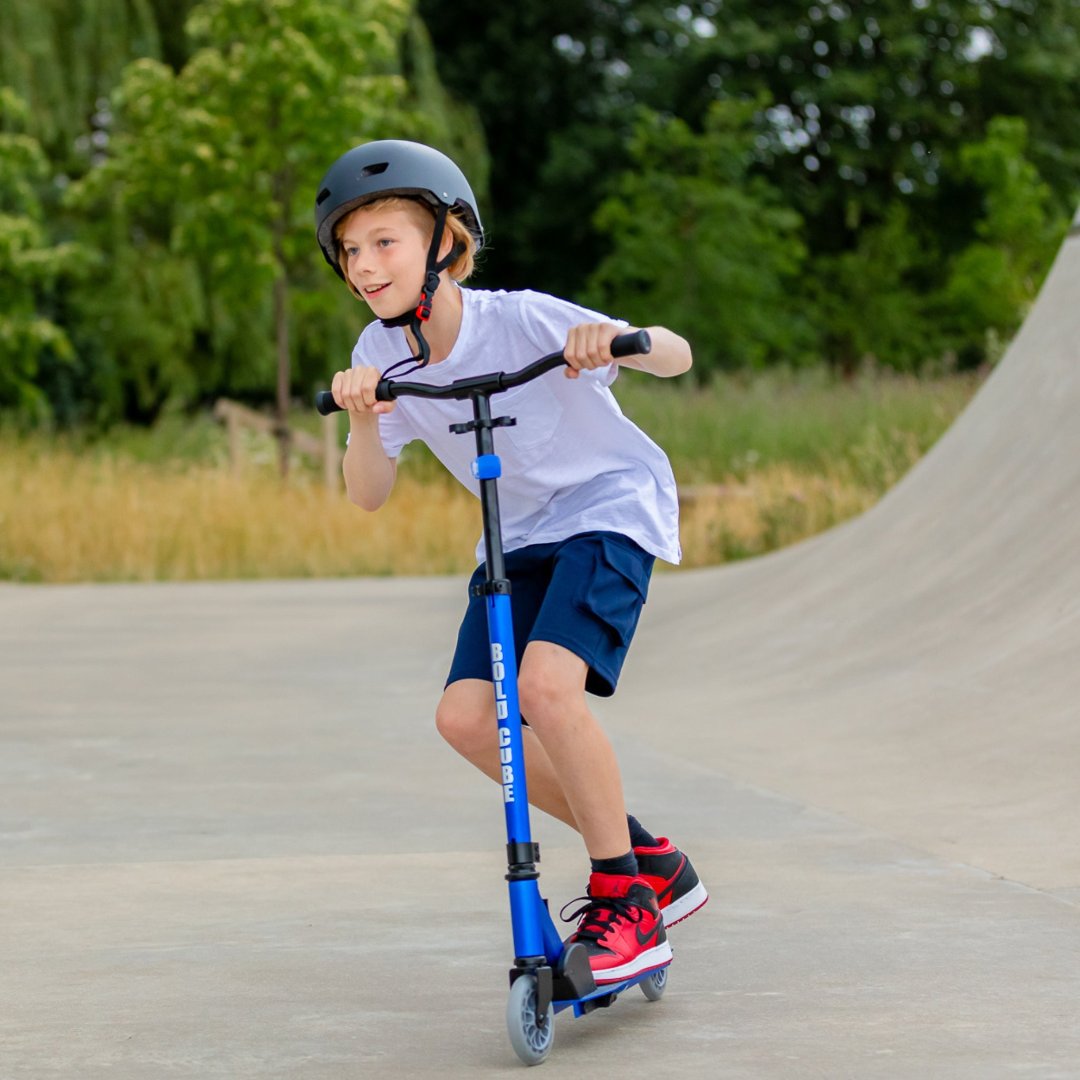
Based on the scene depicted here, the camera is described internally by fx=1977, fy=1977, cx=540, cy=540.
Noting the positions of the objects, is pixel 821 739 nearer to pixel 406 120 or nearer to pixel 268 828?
pixel 268 828

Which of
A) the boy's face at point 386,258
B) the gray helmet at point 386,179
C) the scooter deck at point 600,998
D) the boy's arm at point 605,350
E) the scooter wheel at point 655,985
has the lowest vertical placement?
the scooter wheel at point 655,985

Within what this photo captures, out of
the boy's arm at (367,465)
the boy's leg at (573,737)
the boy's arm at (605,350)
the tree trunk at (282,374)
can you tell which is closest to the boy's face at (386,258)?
the boy's arm at (367,465)

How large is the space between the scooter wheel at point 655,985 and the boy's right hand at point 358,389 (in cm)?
125

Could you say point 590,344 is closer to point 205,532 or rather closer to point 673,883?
point 673,883

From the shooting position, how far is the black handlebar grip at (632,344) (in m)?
3.51

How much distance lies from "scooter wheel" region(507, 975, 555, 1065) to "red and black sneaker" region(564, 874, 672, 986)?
0.58ft

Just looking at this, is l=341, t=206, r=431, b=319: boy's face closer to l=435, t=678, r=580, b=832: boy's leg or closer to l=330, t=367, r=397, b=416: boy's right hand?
l=330, t=367, r=397, b=416: boy's right hand

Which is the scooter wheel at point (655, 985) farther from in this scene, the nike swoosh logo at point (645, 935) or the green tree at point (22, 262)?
the green tree at point (22, 262)

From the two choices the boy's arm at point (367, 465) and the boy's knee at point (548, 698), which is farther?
the boy's arm at point (367, 465)

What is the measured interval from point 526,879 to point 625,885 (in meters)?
0.33

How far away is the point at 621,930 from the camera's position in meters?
3.79

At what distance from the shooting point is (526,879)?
3600mm

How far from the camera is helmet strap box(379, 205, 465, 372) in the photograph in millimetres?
3854

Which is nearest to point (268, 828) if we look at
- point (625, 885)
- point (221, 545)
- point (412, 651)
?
point (625, 885)
